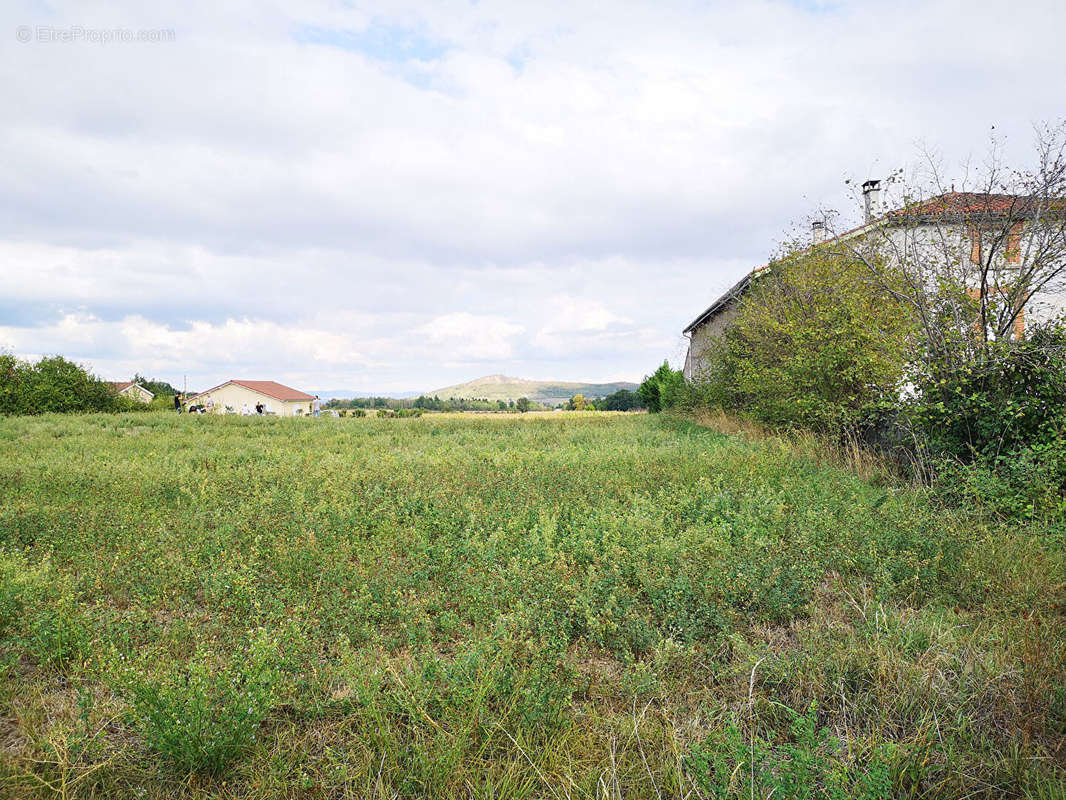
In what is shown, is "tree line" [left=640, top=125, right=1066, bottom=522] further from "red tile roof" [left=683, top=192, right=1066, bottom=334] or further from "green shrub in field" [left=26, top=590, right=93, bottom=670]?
"green shrub in field" [left=26, top=590, right=93, bottom=670]

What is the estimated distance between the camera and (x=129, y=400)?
110 feet

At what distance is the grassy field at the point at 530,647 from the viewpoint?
2621mm

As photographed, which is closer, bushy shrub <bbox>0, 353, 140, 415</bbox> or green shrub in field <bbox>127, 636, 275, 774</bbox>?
green shrub in field <bbox>127, 636, 275, 774</bbox>

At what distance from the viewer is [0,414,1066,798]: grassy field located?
103 inches

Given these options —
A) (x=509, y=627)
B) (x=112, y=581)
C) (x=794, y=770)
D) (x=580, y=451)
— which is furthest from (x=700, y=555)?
(x=580, y=451)

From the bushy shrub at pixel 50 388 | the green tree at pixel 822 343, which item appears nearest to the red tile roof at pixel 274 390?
the bushy shrub at pixel 50 388

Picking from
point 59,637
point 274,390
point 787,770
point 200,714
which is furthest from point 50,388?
point 274,390

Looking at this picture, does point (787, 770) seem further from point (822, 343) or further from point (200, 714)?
point (822, 343)

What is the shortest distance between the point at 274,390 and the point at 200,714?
83622 millimetres

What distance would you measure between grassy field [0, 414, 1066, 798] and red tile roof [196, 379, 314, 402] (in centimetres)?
7312

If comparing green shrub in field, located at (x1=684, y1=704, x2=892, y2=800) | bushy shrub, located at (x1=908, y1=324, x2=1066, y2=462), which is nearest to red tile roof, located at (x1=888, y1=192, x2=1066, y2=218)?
bushy shrub, located at (x1=908, y1=324, x2=1066, y2=462)

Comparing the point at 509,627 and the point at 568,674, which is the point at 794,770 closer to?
the point at 568,674

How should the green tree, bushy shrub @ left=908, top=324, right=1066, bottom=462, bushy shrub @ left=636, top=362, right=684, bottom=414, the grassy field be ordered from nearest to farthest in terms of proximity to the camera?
the grassy field
bushy shrub @ left=908, top=324, right=1066, bottom=462
the green tree
bushy shrub @ left=636, top=362, right=684, bottom=414

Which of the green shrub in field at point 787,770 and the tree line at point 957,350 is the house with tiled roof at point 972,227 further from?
the green shrub in field at point 787,770
